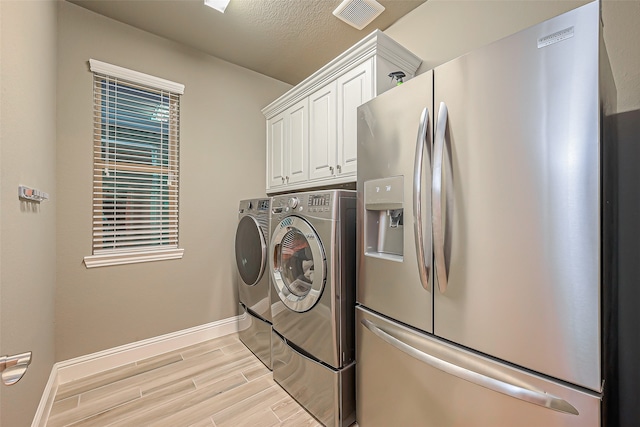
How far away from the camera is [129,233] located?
2.24 metres

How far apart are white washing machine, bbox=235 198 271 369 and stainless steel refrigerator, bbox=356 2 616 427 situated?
1.11 metres

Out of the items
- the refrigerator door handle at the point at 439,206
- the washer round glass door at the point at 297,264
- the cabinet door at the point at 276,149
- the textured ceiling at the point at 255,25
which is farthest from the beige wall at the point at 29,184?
the cabinet door at the point at 276,149

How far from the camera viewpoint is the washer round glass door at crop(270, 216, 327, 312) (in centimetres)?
155

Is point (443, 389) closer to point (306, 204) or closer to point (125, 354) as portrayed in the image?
point (306, 204)

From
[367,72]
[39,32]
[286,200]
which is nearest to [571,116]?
[367,72]

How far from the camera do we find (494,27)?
161 centimetres

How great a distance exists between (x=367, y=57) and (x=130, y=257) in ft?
8.01

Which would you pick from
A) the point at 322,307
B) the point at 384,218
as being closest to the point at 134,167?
the point at 322,307

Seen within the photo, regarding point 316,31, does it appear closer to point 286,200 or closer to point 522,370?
point 286,200

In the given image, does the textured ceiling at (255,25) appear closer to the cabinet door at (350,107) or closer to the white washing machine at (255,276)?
the cabinet door at (350,107)

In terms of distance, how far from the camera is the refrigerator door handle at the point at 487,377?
2.61 ft

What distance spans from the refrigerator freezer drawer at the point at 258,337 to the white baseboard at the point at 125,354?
2.8 inches

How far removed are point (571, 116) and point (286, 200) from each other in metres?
1.46

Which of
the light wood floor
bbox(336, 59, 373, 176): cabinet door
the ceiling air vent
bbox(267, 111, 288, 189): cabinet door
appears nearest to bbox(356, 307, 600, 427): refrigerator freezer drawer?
the light wood floor
